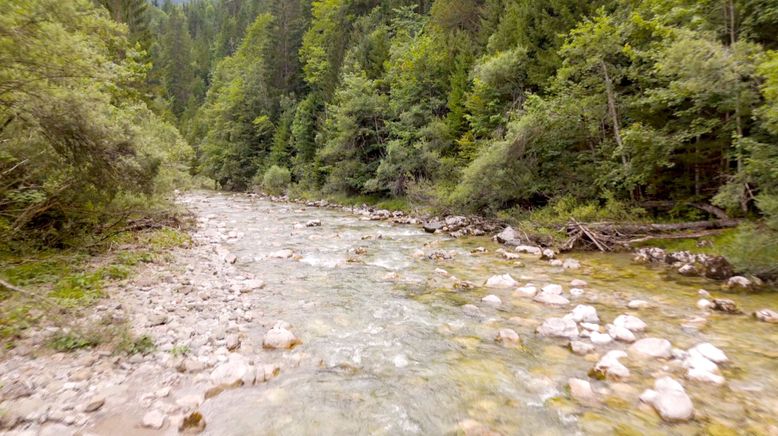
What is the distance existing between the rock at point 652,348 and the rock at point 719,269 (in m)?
3.90

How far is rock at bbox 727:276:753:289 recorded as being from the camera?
678 centimetres

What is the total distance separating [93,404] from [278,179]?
32.7 meters

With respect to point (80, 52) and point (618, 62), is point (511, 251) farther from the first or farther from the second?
point (80, 52)

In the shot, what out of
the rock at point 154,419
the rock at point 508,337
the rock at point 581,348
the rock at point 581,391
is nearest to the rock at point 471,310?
the rock at point 508,337

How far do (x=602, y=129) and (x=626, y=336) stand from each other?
10.5 meters

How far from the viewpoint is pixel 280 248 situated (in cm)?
1159

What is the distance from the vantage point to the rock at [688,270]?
7.88 m

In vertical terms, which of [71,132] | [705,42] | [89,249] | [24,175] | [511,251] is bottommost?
[511,251]

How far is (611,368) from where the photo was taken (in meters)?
4.20

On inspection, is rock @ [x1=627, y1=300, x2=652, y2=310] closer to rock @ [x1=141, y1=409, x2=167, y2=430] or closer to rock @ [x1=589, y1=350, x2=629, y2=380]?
rock @ [x1=589, y1=350, x2=629, y2=380]

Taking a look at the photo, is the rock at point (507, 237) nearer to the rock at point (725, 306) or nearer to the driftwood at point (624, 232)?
the driftwood at point (624, 232)

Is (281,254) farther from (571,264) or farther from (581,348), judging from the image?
(581,348)

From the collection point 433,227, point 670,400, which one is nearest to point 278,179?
point 433,227

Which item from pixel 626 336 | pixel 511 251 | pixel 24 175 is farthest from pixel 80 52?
pixel 511 251
